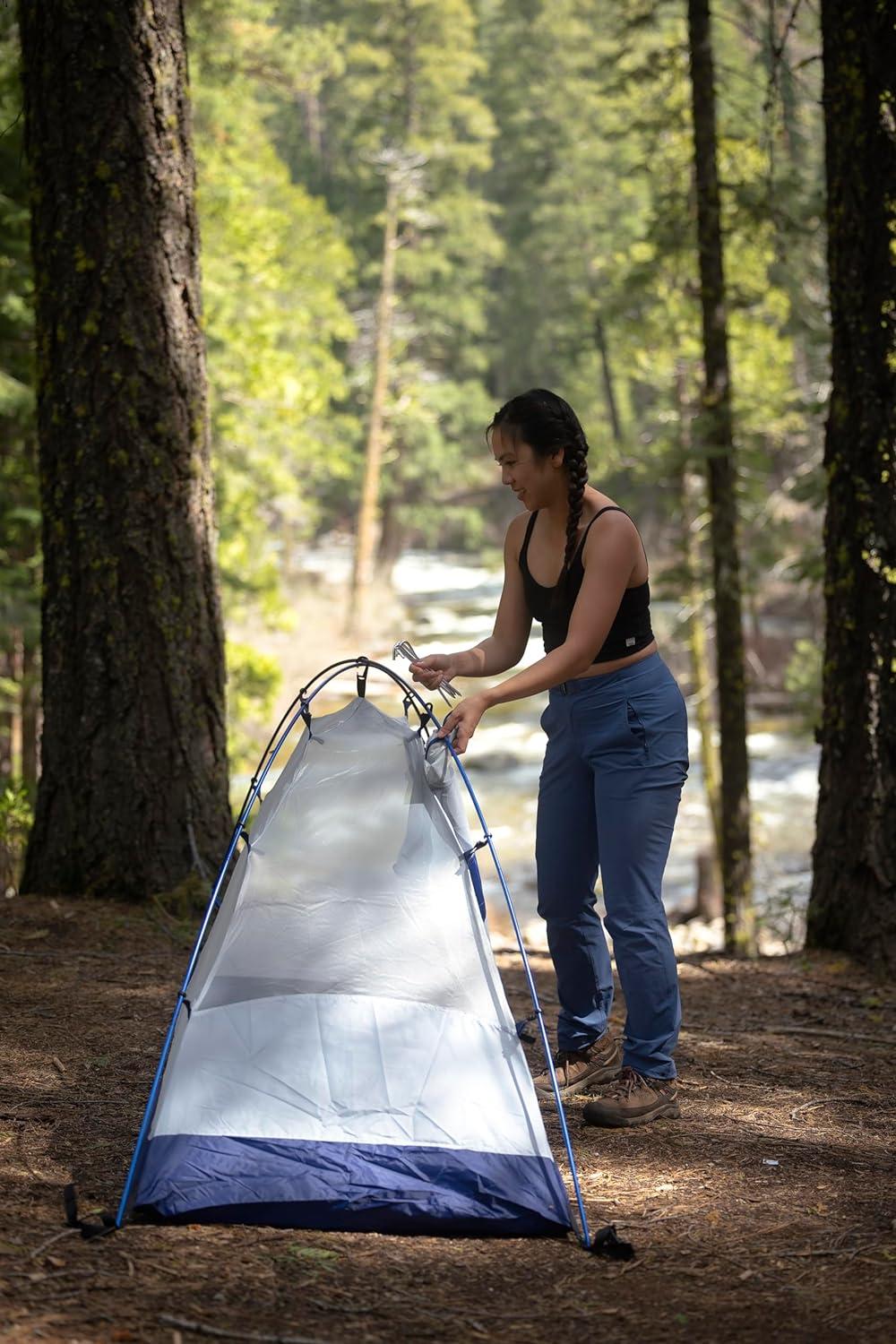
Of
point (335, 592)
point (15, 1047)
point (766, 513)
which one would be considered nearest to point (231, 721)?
point (766, 513)

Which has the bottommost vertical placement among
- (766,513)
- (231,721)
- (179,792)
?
(231,721)

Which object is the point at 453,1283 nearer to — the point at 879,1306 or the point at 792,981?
the point at 879,1306

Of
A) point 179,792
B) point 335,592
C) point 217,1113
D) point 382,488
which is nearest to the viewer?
point 217,1113

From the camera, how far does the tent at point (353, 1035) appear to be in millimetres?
2832

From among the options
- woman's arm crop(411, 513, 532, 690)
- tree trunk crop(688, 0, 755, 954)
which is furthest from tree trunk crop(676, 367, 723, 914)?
woman's arm crop(411, 513, 532, 690)

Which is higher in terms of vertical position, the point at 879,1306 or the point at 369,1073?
the point at 369,1073

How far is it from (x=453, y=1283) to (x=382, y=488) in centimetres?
3216

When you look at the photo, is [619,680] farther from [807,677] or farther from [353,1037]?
[807,677]

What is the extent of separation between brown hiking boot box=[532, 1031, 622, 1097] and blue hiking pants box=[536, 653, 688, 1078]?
0.70ft

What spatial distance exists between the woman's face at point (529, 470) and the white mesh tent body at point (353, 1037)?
2.37 ft

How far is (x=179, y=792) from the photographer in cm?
516

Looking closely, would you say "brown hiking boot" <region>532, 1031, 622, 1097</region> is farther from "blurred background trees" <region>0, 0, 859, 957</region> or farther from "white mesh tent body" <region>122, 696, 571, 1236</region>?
"blurred background trees" <region>0, 0, 859, 957</region>

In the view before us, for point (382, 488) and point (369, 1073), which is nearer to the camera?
point (369, 1073)

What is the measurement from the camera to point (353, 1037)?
3100 millimetres
